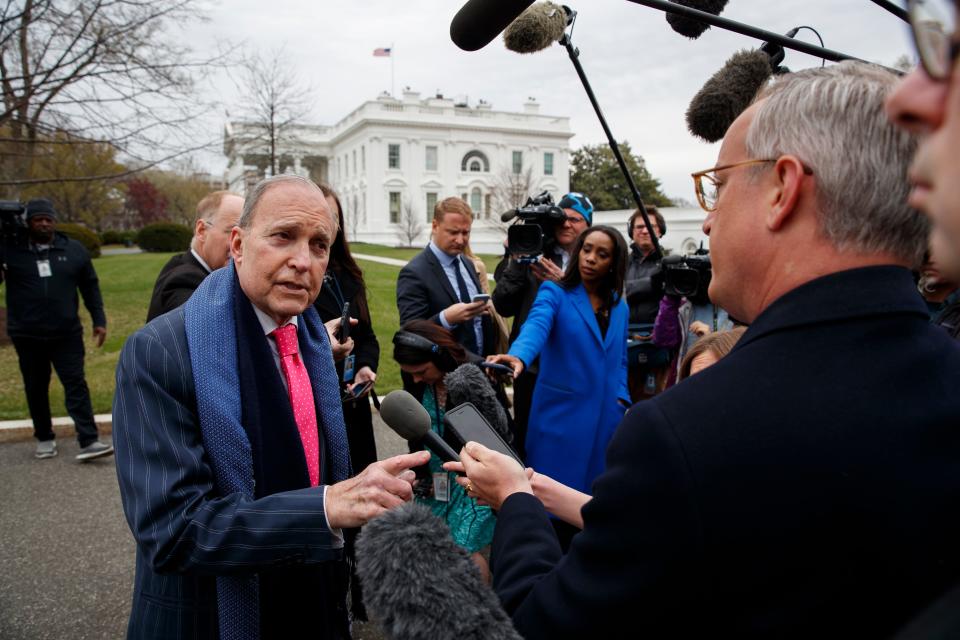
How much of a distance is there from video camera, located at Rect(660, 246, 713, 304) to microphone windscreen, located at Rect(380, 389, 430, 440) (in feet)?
8.37

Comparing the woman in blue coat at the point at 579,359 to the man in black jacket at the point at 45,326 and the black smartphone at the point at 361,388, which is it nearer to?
the black smartphone at the point at 361,388

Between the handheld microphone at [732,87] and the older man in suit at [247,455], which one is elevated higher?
the handheld microphone at [732,87]

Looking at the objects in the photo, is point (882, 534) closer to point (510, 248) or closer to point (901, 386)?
point (901, 386)

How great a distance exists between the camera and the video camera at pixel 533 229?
438cm

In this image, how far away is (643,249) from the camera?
6148 mm

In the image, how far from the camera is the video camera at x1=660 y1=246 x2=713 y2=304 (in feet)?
12.7

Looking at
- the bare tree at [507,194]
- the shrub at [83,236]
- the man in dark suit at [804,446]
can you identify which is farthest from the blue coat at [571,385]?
the bare tree at [507,194]

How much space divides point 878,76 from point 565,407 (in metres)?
2.74

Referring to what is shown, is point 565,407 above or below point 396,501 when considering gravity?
below

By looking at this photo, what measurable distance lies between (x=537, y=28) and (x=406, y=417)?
1.23 metres

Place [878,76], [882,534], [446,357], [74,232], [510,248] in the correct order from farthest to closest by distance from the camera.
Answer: [74,232] < [510,248] < [446,357] < [878,76] < [882,534]

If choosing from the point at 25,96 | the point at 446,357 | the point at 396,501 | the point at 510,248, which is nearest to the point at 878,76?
the point at 396,501

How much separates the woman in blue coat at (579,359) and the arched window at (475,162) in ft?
201

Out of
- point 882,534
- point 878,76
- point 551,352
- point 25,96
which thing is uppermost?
point 25,96
